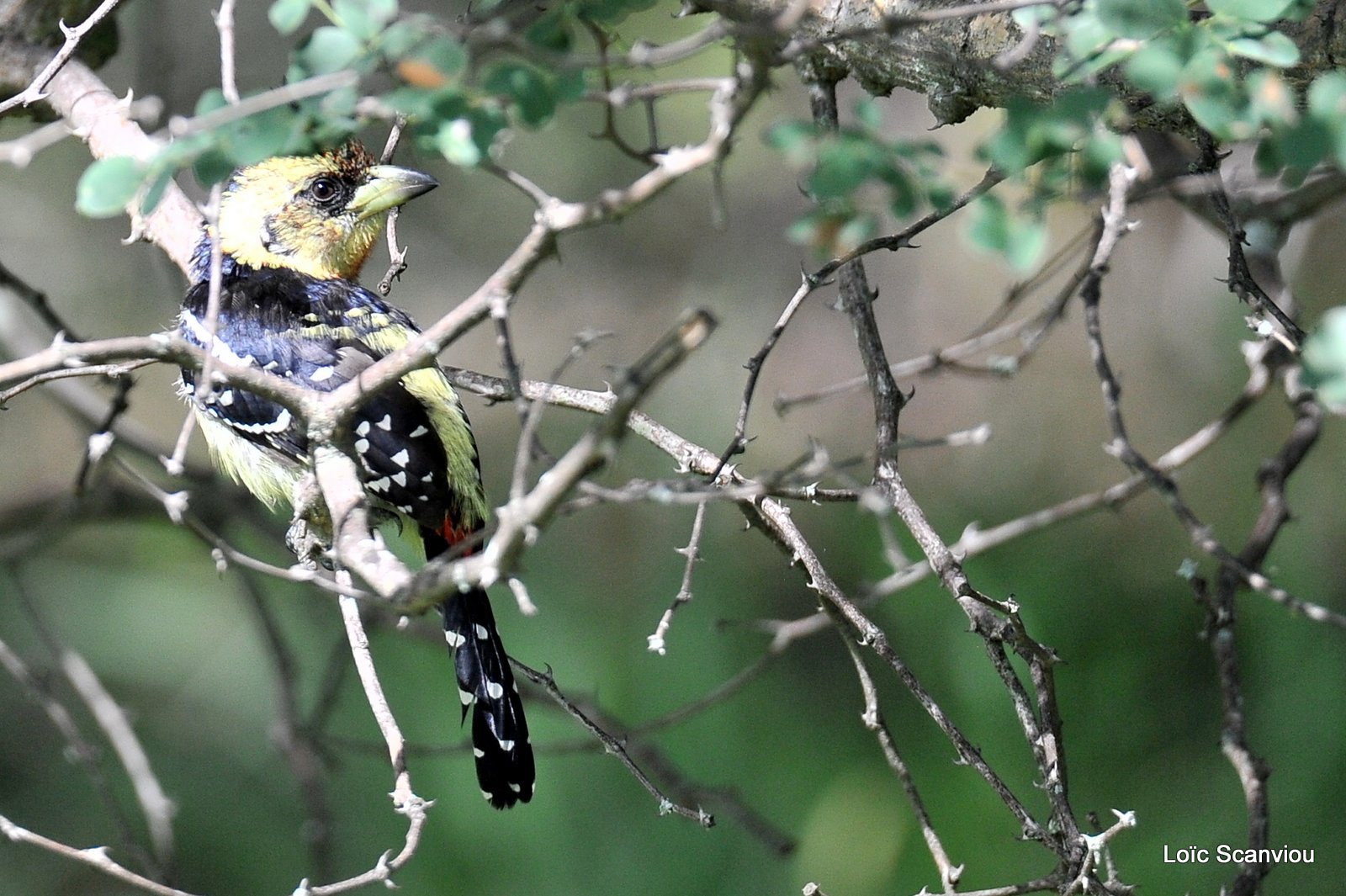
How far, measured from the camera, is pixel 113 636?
16.5 ft

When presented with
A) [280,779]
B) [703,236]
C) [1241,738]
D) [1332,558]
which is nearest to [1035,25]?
[1241,738]

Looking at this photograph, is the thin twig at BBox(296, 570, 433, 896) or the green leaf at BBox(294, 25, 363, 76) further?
the thin twig at BBox(296, 570, 433, 896)

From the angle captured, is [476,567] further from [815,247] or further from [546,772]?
[546,772]

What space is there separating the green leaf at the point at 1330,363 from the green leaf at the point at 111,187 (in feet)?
4.10

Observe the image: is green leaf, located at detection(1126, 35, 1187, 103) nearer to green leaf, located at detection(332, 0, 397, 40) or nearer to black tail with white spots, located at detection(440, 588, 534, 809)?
green leaf, located at detection(332, 0, 397, 40)

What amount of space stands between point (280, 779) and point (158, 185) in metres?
3.78

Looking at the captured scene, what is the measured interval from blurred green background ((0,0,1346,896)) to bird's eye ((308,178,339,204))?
766mm

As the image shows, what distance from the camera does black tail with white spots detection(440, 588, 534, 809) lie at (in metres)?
2.86

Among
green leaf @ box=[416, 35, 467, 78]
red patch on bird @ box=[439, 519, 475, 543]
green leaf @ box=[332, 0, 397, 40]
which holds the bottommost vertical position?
green leaf @ box=[416, 35, 467, 78]

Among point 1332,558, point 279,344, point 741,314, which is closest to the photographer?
point 279,344

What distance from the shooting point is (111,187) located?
1.42 m

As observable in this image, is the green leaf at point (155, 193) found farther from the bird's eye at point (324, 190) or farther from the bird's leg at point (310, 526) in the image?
the bird's eye at point (324, 190)

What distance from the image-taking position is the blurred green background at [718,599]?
4.07 m

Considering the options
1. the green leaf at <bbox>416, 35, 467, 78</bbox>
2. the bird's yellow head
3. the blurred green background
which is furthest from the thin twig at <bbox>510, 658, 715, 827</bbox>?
the bird's yellow head
